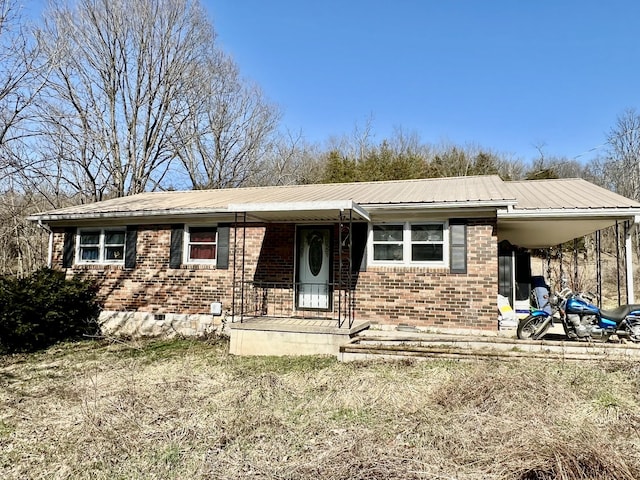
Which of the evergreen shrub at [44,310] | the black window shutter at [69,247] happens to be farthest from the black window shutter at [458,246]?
the black window shutter at [69,247]

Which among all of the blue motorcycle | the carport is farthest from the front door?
the blue motorcycle

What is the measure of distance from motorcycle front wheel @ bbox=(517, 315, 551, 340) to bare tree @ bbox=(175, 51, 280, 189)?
21519mm

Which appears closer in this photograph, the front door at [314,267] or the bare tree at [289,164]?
the front door at [314,267]

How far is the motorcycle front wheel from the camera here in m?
7.64

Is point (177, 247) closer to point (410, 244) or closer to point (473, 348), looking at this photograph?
point (410, 244)

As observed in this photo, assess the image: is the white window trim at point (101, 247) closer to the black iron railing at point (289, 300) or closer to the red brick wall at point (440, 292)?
the black iron railing at point (289, 300)

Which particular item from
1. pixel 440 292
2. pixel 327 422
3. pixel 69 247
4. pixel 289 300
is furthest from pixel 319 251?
pixel 69 247

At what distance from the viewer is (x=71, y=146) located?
1820 centimetres

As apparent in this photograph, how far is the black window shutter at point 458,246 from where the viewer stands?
8.39m

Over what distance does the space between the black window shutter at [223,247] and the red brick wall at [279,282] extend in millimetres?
122

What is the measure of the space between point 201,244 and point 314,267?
2.96 m

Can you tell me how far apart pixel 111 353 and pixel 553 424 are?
808 cm

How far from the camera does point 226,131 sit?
26.1m

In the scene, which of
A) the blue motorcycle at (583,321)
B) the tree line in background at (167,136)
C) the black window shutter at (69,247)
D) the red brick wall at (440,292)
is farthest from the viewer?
the tree line in background at (167,136)
